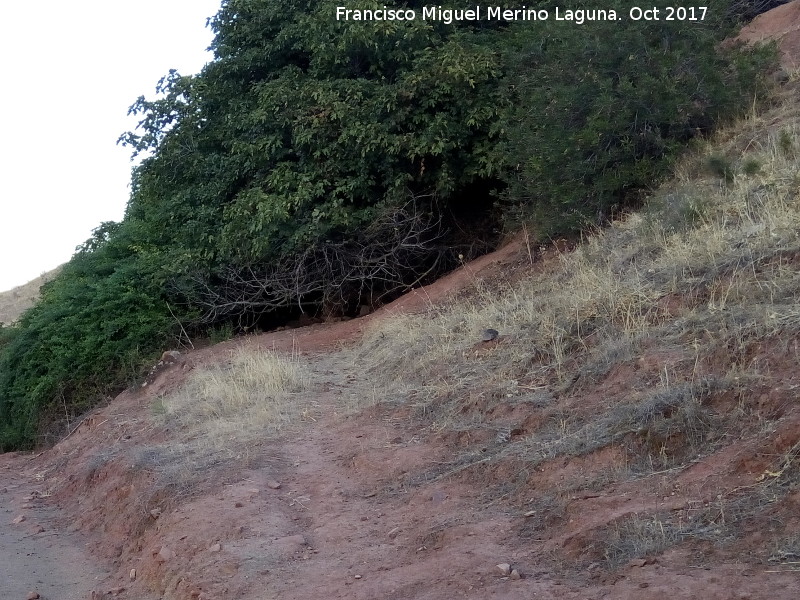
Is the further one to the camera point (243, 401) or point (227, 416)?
point (243, 401)

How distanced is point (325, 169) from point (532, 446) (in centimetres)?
826

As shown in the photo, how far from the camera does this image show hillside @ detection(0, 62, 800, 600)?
4254mm

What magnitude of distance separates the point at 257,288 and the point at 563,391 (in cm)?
869

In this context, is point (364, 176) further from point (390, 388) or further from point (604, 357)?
point (604, 357)

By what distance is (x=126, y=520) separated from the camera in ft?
23.6

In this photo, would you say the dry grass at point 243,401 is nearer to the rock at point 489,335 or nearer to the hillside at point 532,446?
the hillside at point 532,446

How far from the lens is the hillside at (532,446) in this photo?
425 cm

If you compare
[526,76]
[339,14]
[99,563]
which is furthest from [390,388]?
[339,14]

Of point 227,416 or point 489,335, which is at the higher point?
point 489,335

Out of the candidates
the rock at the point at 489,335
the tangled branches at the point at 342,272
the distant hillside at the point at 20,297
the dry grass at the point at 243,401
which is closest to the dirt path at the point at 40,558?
the dry grass at the point at 243,401

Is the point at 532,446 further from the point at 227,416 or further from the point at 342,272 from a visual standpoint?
the point at 342,272

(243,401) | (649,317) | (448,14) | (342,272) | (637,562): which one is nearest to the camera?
(637,562)

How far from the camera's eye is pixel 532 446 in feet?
19.1

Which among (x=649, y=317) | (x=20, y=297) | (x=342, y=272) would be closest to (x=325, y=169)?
(x=342, y=272)
